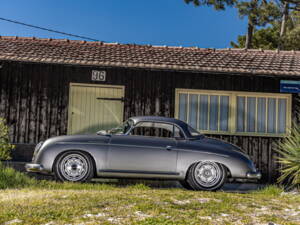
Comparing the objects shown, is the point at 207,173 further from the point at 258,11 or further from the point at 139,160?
the point at 258,11

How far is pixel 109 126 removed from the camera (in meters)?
10.9

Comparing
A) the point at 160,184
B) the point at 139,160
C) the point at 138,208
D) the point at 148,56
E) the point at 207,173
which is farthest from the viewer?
the point at 148,56

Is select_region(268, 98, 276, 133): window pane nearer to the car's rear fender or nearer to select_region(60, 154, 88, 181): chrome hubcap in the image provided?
the car's rear fender

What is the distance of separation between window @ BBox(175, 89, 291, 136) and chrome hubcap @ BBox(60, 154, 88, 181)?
14.5ft

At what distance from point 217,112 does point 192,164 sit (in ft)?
13.5

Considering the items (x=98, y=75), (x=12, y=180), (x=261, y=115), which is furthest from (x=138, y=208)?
(x=261, y=115)

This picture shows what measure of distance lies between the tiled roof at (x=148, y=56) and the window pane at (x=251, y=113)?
0.94 m

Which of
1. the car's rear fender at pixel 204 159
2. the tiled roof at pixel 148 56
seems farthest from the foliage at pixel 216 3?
the car's rear fender at pixel 204 159

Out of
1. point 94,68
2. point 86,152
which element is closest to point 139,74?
point 94,68

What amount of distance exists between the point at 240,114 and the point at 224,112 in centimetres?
46

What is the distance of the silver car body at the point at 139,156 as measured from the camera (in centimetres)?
704

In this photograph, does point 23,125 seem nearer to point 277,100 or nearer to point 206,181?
point 206,181

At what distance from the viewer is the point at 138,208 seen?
5059 millimetres

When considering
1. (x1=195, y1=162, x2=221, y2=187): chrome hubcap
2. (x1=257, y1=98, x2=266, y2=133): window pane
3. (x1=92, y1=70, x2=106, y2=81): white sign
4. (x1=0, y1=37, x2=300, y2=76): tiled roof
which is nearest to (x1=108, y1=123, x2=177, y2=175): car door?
(x1=195, y1=162, x2=221, y2=187): chrome hubcap
